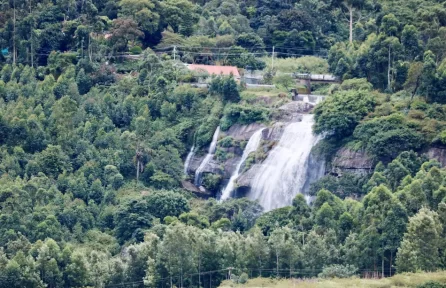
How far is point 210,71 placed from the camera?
9169cm

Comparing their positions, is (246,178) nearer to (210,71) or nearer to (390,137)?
(390,137)

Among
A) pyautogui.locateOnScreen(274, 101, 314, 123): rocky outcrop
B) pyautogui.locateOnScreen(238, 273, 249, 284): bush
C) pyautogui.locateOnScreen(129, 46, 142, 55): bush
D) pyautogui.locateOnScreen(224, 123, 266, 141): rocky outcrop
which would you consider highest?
pyautogui.locateOnScreen(129, 46, 142, 55): bush

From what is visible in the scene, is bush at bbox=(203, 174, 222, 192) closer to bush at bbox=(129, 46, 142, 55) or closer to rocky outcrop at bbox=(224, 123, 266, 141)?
rocky outcrop at bbox=(224, 123, 266, 141)

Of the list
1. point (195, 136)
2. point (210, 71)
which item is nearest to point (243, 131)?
point (195, 136)

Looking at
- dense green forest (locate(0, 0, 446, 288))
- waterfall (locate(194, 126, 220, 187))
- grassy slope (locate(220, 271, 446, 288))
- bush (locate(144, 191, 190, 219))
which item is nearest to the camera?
grassy slope (locate(220, 271, 446, 288))

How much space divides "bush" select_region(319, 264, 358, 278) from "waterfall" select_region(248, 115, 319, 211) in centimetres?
1393

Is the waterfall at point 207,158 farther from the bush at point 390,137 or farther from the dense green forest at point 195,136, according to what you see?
the bush at point 390,137

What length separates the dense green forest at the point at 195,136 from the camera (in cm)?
6644

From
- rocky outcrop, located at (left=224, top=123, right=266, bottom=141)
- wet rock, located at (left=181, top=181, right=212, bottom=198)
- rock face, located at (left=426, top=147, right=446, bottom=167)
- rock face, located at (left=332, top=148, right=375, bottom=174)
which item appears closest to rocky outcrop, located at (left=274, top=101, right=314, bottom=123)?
rocky outcrop, located at (left=224, top=123, right=266, bottom=141)

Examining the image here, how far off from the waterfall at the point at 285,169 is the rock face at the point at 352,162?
7.28 ft

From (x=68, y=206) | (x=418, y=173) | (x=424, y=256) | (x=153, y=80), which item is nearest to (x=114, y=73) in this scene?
(x=153, y=80)

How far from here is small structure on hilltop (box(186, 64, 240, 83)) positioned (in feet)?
296

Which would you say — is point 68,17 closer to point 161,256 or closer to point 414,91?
point 414,91

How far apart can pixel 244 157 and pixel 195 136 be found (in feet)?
13.6
